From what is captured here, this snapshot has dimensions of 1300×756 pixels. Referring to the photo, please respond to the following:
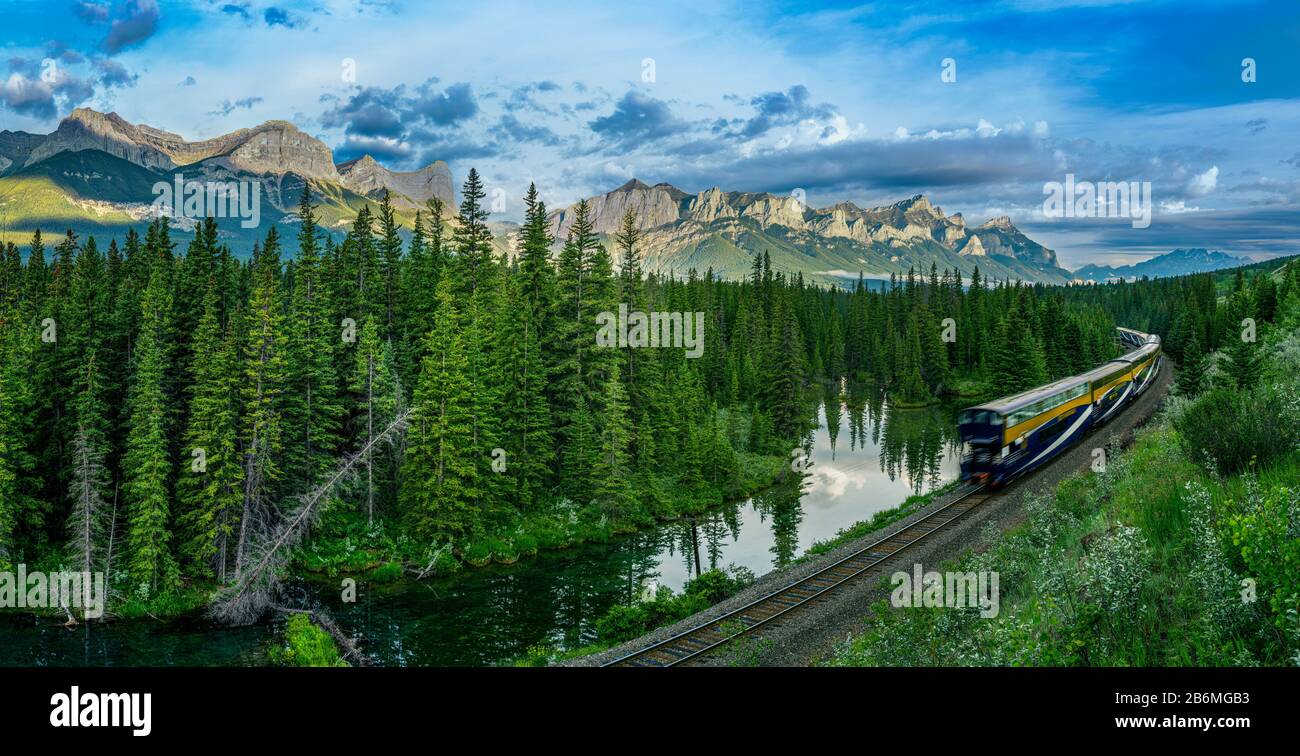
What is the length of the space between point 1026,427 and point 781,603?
22.5 m

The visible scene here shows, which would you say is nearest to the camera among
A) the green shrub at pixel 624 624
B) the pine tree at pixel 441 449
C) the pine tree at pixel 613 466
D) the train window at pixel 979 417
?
the green shrub at pixel 624 624

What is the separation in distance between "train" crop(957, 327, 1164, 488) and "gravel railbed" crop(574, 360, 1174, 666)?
115cm

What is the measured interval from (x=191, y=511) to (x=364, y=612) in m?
11.8

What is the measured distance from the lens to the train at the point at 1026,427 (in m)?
38.5

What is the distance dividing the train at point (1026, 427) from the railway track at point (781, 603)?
5152 millimetres

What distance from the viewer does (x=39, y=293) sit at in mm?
54906

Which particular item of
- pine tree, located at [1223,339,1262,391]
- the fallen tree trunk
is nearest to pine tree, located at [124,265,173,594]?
the fallen tree trunk

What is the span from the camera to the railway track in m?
21.4

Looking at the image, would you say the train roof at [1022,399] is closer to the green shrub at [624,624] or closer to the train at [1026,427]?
the train at [1026,427]

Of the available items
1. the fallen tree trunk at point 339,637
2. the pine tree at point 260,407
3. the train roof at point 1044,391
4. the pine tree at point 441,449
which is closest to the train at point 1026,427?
the train roof at point 1044,391

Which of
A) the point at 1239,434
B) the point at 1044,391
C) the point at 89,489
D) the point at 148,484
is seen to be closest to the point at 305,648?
the point at 148,484

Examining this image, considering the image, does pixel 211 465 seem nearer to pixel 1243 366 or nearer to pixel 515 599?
pixel 515 599

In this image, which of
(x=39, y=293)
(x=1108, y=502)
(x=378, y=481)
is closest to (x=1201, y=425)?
(x=1108, y=502)
